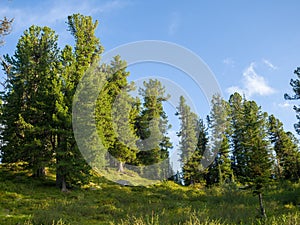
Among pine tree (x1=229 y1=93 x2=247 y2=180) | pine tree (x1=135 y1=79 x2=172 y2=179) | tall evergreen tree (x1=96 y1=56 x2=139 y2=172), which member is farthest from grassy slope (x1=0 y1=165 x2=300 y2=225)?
pine tree (x1=229 y1=93 x2=247 y2=180)

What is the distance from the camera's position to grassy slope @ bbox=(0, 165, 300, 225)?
38.0ft

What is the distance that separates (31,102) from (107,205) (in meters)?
15.5

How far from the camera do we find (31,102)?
2725 cm

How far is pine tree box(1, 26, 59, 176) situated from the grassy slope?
2.47 m

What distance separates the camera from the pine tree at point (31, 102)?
23359mm

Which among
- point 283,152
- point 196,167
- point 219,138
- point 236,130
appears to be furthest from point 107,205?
point 283,152

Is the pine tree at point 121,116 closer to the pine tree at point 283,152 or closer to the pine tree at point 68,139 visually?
the pine tree at point 68,139

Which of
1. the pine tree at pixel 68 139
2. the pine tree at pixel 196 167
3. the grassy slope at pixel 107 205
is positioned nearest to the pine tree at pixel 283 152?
the pine tree at pixel 196 167

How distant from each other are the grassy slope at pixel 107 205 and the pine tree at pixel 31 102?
2466mm

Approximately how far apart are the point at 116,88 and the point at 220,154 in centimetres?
2085

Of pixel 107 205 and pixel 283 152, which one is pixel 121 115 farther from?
pixel 283 152

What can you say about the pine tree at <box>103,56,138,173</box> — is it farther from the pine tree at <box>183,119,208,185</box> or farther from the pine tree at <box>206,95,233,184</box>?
the pine tree at <box>206,95,233,184</box>

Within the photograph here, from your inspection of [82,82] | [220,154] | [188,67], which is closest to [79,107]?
[82,82]

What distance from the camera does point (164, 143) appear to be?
42906mm
